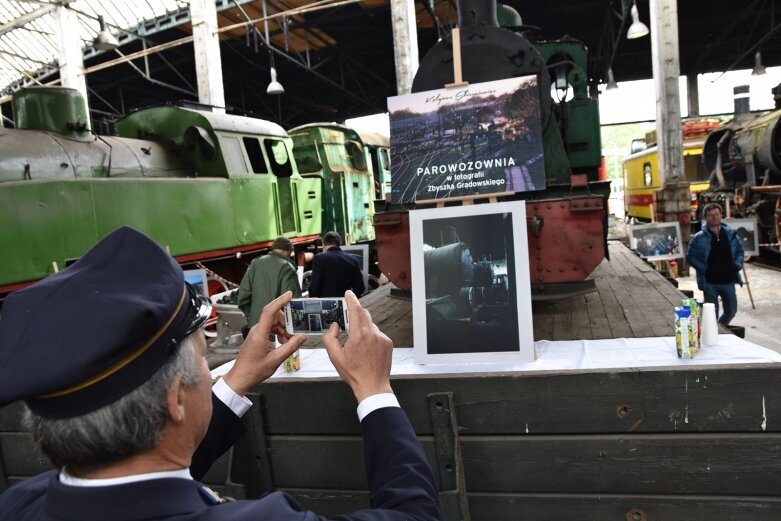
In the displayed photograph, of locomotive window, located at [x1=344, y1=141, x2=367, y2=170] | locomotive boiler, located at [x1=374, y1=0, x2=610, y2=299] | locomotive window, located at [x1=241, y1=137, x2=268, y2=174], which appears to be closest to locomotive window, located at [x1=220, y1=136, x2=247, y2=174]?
locomotive window, located at [x1=241, y1=137, x2=268, y2=174]

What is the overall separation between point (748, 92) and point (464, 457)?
16.3 metres

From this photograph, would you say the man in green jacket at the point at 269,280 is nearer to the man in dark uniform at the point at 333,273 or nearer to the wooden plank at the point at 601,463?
the man in dark uniform at the point at 333,273

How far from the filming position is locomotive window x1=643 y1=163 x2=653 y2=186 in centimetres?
1694

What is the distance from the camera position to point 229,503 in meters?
0.90

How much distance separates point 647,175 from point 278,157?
1316 centimetres

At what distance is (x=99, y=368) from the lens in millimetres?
836

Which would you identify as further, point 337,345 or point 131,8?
point 131,8

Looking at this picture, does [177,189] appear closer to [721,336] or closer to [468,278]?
[468,278]

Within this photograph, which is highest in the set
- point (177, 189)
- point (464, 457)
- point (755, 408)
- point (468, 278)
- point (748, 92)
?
point (748, 92)

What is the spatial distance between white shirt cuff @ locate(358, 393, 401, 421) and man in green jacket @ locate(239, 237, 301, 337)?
3433 mm

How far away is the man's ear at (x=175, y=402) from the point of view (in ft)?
3.04

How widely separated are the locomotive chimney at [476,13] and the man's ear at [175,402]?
3484 millimetres

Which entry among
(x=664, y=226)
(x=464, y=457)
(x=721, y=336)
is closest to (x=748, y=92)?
A: (x=664, y=226)

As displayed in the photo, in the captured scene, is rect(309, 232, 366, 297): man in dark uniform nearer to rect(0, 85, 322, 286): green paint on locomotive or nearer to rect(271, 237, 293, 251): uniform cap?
rect(271, 237, 293, 251): uniform cap
